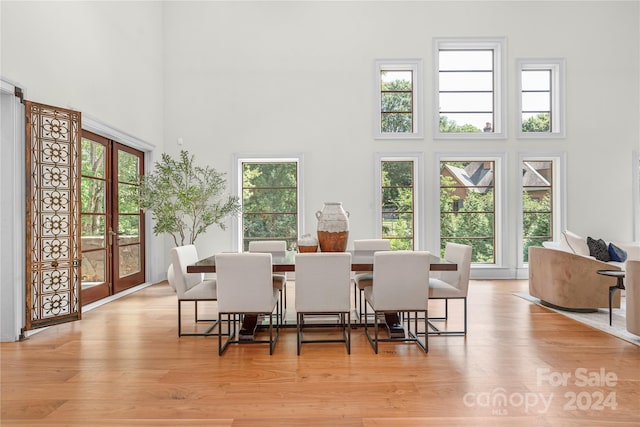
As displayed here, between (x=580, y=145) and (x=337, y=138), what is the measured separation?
14.1 feet

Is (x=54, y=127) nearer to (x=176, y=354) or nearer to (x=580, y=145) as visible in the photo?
(x=176, y=354)

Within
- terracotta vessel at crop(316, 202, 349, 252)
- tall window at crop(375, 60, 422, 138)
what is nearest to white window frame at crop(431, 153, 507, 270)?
tall window at crop(375, 60, 422, 138)

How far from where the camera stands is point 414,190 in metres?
6.91

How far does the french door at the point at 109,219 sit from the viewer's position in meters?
4.73

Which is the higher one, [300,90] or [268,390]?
[300,90]

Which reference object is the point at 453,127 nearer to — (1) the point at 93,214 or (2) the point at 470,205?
(2) the point at 470,205

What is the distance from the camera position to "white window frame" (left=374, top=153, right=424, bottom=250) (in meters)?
6.78

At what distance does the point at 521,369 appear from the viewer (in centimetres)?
270

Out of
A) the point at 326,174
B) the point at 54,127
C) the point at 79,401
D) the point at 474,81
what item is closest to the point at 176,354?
the point at 79,401

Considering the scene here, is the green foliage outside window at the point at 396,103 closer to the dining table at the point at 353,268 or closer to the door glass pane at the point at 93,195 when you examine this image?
the dining table at the point at 353,268

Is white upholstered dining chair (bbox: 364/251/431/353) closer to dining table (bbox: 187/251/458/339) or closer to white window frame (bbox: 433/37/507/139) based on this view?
dining table (bbox: 187/251/458/339)

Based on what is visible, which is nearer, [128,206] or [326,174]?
[128,206]

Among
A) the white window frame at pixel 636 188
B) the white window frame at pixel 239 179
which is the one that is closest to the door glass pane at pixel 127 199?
the white window frame at pixel 239 179

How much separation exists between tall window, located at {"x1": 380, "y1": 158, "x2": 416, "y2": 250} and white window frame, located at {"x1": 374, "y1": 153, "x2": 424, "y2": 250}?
0.15ft
